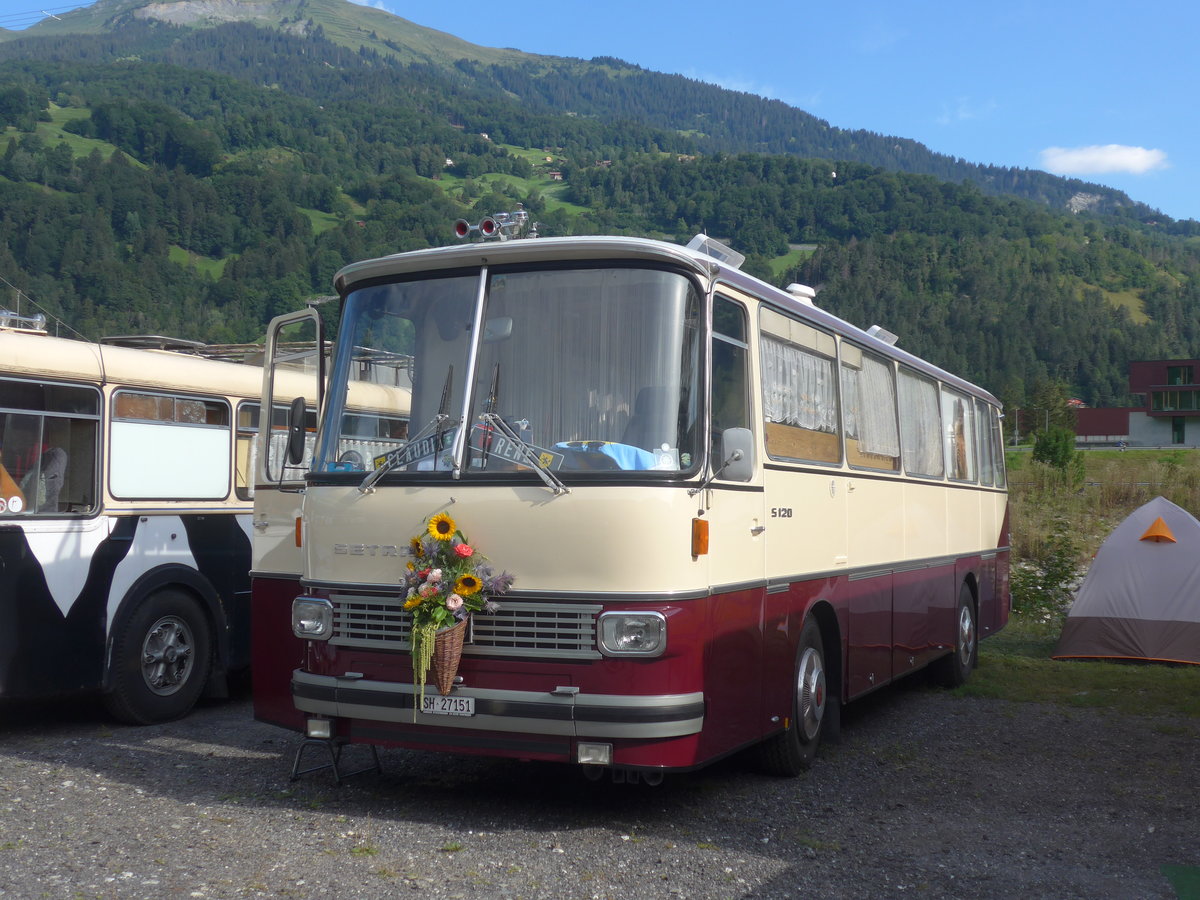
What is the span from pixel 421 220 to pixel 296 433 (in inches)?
4708

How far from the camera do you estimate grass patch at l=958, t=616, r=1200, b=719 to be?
37.4 ft

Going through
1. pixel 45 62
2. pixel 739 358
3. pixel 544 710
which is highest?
pixel 45 62

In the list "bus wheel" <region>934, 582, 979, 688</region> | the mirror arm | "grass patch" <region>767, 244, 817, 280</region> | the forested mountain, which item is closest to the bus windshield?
the mirror arm

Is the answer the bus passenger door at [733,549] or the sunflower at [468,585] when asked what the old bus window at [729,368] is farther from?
the sunflower at [468,585]

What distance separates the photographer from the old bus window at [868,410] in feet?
29.3

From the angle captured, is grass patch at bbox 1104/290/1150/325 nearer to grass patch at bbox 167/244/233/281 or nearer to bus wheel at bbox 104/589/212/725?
grass patch at bbox 167/244/233/281

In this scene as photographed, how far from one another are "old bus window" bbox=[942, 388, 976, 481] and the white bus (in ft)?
20.5

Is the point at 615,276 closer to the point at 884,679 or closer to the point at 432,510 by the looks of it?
the point at 432,510

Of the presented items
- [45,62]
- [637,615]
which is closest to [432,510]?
[637,615]

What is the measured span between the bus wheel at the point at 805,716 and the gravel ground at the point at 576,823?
0.14 m

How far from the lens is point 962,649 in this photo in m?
12.7

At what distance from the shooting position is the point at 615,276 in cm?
648

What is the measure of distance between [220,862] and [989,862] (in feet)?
11.6

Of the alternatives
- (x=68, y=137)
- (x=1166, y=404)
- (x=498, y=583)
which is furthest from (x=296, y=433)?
(x=68, y=137)
